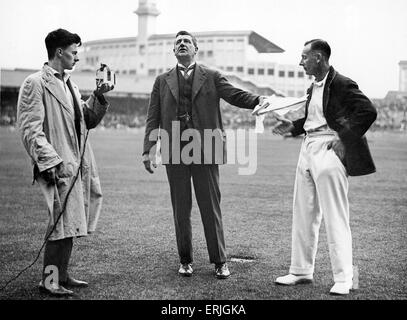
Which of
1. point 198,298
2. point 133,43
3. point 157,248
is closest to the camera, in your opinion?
point 198,298

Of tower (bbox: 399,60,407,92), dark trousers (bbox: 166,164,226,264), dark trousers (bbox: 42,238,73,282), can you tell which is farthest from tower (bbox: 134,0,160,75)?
dark trousers (bbox: 42,238,73,282)

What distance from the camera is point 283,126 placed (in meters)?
5.85

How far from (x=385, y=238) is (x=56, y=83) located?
4.91 m

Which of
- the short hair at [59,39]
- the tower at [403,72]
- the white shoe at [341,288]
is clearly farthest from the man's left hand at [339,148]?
the tower at [403,72]

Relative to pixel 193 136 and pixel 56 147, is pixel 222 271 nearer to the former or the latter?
pixel 193 136

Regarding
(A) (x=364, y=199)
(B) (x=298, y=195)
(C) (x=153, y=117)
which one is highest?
(C) (x=153, y=117)

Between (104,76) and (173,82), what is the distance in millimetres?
862

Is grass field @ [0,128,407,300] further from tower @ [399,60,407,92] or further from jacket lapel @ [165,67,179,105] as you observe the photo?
tower @ [399,60,407,92]

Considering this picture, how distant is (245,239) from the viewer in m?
8.05

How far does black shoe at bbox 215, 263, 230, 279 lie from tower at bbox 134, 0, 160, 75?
267ft

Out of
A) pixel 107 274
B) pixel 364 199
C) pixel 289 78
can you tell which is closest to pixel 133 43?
pixel 289 78

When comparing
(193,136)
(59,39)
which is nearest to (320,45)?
(193,136)

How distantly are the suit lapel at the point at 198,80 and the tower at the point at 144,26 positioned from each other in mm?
80881
